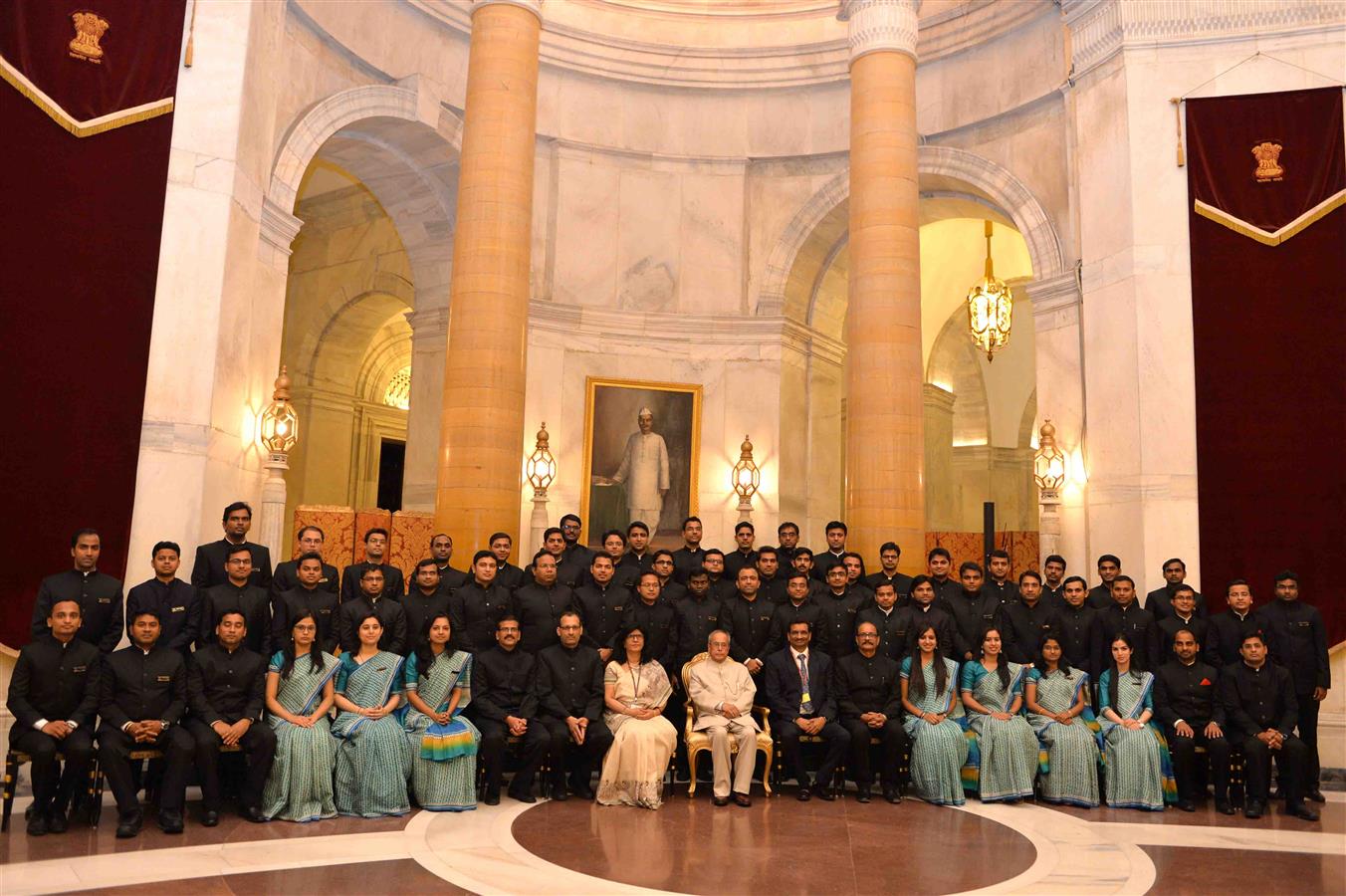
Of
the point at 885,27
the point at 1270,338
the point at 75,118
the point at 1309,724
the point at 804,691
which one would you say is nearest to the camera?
the point at 804,691

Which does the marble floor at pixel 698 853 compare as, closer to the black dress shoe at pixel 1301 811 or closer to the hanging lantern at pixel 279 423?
the black dress shoe at pixel 1301 811

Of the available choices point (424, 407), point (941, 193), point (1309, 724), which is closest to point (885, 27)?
point (941, 193)

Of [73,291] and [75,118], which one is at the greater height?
[75,118]

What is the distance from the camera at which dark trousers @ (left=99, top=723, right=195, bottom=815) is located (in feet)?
23.0

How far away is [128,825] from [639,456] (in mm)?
9945

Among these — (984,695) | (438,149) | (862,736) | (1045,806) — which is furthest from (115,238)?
(1045,806)

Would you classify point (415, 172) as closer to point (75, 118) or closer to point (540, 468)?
point (540, 468)

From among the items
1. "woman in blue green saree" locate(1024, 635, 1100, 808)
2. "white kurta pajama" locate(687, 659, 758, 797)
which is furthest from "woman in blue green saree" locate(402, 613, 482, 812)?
"woman in blue green saree" locate(1024, 635, 1100, 808)

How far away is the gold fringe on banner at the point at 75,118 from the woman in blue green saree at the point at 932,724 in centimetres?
792

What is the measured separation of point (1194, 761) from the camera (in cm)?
899

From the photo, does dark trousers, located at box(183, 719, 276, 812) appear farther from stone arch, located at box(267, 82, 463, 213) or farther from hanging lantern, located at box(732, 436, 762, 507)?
hanging lantern, located at box(732, 436, 762, 507)

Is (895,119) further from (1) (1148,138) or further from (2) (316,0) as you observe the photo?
(2) (316,0)

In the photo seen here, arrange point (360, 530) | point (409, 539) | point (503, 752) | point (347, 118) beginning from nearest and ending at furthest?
point (503, 752), point (347, 118), point (360, 530), point (409, 539)

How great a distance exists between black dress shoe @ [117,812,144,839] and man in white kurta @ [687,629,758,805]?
12.6ft
